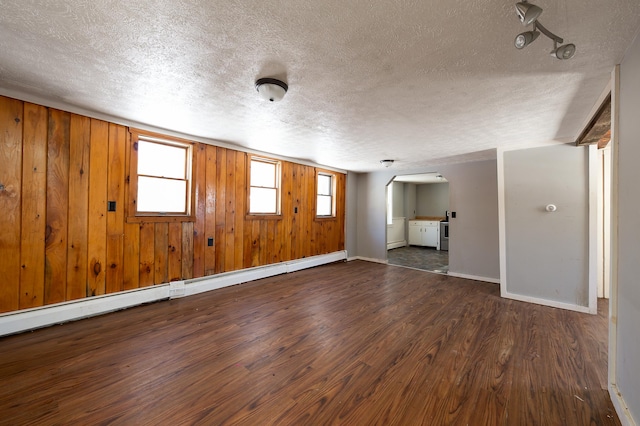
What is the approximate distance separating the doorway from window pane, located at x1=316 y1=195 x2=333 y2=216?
2.15 meters

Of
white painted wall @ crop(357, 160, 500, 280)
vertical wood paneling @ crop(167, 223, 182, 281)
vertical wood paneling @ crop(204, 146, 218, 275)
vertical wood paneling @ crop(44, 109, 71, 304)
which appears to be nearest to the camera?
vertical wood paneling @ crop(44, 109, 71, 304)

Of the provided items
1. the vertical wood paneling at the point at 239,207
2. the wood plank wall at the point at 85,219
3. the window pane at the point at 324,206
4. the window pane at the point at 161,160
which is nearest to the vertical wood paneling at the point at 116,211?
the wood plank wall at the point at 85,219

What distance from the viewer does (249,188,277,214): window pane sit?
172 inches

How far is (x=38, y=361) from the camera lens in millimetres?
1877

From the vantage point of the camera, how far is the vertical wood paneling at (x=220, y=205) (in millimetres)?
3754

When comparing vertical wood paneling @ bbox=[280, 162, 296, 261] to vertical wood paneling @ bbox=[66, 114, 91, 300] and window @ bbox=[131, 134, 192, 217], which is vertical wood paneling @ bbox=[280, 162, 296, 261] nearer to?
window @ bbox=[131, 134, 192, 217]

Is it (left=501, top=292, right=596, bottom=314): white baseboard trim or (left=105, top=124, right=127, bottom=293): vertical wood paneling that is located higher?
(left=105, top=124, right=127, bottom=293): vertical wood paneling

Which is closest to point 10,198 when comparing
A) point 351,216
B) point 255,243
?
point 255,243

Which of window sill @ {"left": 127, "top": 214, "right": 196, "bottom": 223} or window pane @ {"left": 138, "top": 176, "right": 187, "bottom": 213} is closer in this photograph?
window sill @ {"left": 127, "top": 214, "right": 196, "bottom": 223}

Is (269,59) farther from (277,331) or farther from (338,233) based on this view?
(338,233)

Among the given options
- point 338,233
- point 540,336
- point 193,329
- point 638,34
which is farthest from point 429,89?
point 338,233

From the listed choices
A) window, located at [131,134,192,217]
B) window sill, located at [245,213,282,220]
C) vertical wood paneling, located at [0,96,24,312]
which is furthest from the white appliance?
vertical wood paneling, located at [0,96,24,312]

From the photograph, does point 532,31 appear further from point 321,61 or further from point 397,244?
point 397,244

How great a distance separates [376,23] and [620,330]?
7.54 feet
